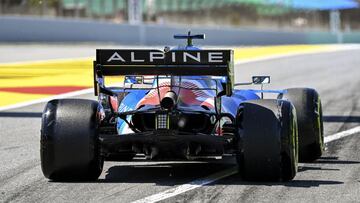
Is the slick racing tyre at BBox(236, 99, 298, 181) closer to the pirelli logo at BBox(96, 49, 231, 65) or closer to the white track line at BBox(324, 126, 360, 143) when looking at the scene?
the pirelli logo at BBox(96, 49, 231, 65)

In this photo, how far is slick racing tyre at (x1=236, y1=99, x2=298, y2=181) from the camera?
7305 millimetres

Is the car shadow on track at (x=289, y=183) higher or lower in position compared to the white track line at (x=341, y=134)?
higher

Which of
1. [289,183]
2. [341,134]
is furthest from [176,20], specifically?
[289,183]

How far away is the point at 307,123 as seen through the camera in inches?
351

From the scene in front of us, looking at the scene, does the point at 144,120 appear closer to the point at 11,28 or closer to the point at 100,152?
the point at 100,152

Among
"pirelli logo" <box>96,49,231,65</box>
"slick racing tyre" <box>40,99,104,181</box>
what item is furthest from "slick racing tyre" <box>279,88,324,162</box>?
"slick racing tyre" <box>40,99,104,181</box>

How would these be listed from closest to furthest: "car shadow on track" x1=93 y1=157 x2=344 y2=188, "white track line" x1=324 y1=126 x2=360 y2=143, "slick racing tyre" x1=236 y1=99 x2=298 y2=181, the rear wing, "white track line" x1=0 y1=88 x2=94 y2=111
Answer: "slick racing tyre" x1=236 y1=99 x2=298 y2=181 → "car shadow on track" x1=93 y1=157 x2=344 y2=188 → the rear wing → "white track line" x1=324 y1=126 x2=360 y2=143 → "white track line" x1=0 y1=88 x2=94 y2=111

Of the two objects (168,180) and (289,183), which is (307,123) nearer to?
(289,183)

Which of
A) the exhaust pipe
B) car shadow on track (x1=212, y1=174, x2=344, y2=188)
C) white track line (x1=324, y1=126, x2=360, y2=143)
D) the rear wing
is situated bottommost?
white track line (x1=324, y1=126, x2=360, y2=143)

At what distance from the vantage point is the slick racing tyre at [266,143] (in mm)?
7305

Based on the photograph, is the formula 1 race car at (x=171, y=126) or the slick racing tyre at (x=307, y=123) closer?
the formula 1 race car at (x=171, y=126)

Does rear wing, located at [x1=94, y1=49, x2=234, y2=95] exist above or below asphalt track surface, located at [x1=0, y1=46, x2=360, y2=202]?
above

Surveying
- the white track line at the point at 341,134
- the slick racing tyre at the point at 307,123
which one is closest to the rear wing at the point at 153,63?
the slick racing tyre at the point at 307,123

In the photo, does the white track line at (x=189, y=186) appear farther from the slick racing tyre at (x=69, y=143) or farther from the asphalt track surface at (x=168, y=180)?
the slick racing tyre at (x=69, y=143)
